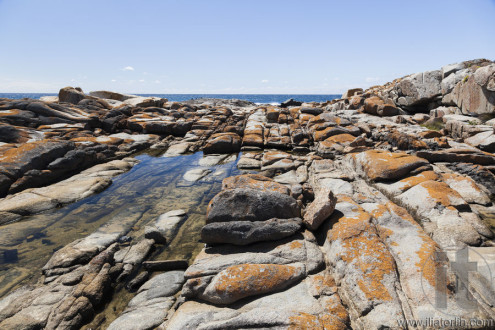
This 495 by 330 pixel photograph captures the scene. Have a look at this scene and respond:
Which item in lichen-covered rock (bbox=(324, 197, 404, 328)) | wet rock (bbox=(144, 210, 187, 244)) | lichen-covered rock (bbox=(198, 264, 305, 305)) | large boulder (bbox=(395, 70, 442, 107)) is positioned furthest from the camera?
large boulder (bbox=(395, 70, 442, 107))

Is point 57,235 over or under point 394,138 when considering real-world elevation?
under

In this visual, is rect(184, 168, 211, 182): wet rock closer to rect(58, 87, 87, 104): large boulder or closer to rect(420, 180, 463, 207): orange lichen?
rect(420, 180, 463, 207): orange lichen

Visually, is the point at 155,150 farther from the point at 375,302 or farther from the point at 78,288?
the point at 375,302

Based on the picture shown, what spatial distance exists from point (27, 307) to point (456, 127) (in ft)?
71.3

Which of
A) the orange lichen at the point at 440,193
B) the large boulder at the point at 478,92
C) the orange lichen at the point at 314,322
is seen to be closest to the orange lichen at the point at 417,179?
the orange lichen at the point at 440,193

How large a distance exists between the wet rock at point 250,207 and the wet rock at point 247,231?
12.6 inches

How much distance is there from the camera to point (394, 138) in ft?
46.8

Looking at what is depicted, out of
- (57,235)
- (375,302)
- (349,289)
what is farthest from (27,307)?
(375,302)

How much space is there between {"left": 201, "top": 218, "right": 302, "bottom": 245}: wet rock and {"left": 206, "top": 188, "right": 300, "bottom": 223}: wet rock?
319mm

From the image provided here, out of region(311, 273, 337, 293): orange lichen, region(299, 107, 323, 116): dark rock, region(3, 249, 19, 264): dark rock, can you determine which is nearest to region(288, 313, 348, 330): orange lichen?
region(311, 273, 337, 293): orange lichen

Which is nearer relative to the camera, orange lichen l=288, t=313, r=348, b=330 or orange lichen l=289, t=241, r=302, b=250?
orange lichen l=288, t=313, r=348, b=330

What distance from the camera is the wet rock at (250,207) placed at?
7.21 m

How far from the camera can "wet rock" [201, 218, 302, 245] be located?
6.57m

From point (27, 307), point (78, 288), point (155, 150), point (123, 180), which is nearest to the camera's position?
point (27, 307)
